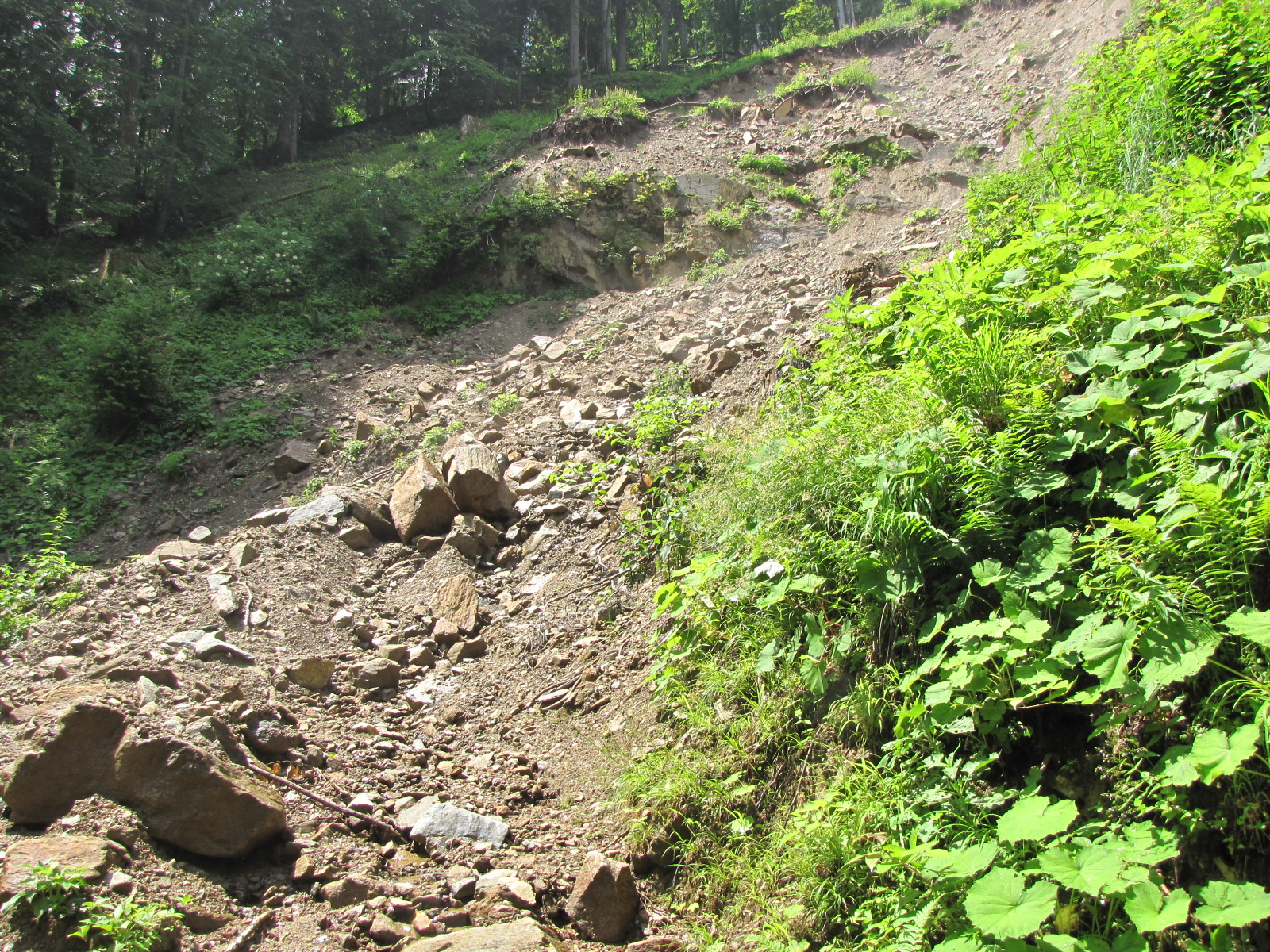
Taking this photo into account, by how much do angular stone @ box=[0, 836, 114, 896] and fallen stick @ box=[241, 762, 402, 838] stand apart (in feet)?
2.11

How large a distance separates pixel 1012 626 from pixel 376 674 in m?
3.31

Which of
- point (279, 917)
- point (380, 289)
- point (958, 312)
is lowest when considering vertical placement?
point (279, 917)

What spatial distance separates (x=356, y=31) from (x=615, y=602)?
22054 mm

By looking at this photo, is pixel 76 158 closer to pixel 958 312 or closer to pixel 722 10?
pixel 958 312

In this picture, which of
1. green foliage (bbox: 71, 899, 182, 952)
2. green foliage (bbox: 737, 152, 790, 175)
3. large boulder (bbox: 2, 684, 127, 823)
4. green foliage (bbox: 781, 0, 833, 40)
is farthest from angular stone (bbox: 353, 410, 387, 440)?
green foliage (bbox: 781, 0, 833, 40)

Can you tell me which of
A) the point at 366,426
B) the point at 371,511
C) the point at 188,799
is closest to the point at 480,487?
the point at 371,511

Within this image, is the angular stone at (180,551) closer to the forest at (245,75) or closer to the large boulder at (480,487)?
the large boulder at (480,487)

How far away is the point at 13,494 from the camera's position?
7.24 m

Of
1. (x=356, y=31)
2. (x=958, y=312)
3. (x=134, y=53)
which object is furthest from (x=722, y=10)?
(x=958, y=312)

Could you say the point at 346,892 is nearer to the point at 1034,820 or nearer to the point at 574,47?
the point at 1034,820

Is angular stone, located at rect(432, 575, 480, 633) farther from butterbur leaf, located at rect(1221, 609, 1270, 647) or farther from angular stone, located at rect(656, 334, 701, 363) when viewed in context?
butterbur leaf, located at rect(1221, 609, 1270, 647)

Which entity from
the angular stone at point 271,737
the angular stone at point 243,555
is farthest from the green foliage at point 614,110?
the angular stone at point 271,737

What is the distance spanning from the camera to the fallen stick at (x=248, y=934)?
219cm

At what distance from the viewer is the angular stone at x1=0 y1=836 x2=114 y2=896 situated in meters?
2.10
